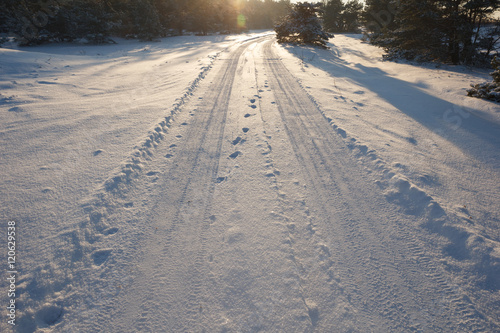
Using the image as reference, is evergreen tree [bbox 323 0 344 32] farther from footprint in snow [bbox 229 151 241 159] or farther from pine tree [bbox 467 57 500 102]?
footprint in snow [bbox 229 151 241 159]

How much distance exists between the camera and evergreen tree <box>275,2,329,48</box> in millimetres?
18503

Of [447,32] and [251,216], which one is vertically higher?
[447,32]

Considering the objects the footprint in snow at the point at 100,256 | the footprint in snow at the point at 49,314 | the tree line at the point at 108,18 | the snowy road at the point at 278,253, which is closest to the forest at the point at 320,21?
the tree line at the point at 108,18

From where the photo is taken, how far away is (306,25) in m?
18.9

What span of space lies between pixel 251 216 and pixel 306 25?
21.6 metres

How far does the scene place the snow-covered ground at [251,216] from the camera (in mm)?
1894

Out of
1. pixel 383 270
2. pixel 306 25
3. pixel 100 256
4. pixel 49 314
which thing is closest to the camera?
pixel 49 314

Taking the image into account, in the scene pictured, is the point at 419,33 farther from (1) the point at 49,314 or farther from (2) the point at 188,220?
(1) the point at 49,314

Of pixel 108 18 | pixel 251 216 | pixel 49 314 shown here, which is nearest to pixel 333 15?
pixel 108 18

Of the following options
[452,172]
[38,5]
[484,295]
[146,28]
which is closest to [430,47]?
[452,172]

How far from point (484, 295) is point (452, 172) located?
2.33 metres

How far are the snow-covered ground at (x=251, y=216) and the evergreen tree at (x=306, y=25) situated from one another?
16.0 meters

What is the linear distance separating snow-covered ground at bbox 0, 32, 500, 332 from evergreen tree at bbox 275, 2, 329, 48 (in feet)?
52.4

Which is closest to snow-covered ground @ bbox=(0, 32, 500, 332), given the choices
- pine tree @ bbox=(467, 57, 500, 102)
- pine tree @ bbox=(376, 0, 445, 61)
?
pine tree @ bbox=(467, 57, 500, 102)
